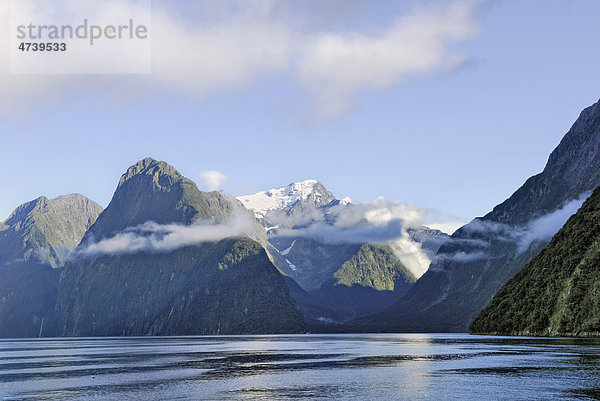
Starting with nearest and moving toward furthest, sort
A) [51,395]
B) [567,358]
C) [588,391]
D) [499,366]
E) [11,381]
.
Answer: [588,391], [51,395], [11,381], [499,366], [567,358]

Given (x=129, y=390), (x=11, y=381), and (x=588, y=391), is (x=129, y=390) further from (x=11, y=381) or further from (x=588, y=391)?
(x=588, y=391)

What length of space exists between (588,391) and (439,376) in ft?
123

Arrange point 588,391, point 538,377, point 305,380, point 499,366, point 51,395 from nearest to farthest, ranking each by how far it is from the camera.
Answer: point 588,391, point 51,395, point 538,377, point 305,380, point 499,366

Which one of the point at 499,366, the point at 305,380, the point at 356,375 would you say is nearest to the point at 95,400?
the point at 305,380

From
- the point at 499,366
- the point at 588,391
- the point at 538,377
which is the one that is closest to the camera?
the point at 588,391

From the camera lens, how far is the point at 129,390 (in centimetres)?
11500

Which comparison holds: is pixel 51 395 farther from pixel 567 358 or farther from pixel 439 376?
pixel 567 358

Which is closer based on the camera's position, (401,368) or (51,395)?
(51,395)

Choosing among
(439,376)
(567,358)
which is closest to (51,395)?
(439,376)

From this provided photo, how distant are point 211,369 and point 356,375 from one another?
42.2 meters

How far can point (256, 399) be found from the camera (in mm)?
100125

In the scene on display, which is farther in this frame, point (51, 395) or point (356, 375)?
point (356, 375)

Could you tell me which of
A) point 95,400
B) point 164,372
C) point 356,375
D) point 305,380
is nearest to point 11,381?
point 164,372

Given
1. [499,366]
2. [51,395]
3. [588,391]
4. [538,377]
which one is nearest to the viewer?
[588,391]
